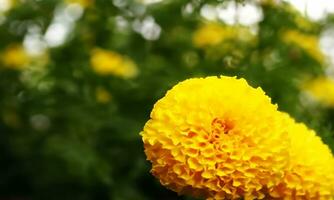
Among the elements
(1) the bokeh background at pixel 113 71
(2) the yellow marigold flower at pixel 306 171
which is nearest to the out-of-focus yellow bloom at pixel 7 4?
(1) the bokeh background at pixel 113 71

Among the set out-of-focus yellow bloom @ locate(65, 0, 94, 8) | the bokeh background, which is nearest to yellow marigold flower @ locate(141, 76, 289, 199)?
the bokeh background

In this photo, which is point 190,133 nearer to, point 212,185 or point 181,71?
point 212,185

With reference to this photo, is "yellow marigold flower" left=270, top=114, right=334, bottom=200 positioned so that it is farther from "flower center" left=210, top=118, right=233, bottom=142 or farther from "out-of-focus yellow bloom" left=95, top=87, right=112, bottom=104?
"out-of-focus yellow bloom" left=95, top=87, right=112, bottom=104

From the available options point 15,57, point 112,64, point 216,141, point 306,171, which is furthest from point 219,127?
point 15,57

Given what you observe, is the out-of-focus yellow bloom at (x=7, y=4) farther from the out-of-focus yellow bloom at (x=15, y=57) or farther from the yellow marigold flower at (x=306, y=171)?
the yellow marigold flower at (x=306, y=171)

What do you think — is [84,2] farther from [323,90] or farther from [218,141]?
[218,141]

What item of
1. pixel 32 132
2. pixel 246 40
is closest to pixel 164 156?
pixel 246 40
